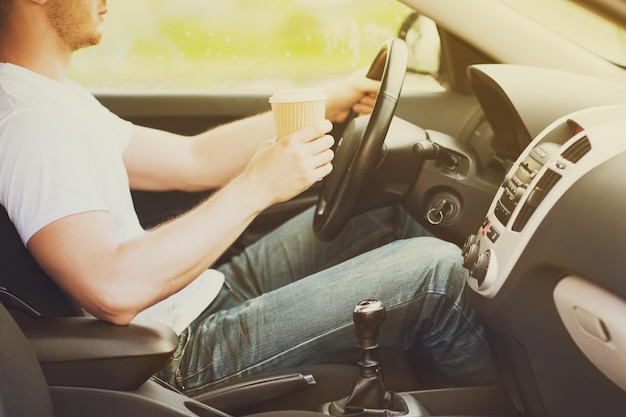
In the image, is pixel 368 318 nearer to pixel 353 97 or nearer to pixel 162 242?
pixel 162 242

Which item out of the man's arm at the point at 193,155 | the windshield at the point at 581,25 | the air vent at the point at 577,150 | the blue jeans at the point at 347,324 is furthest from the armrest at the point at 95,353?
the windshield at the point at 581,25

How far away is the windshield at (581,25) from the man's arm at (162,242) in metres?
0.48

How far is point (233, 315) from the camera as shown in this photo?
1396mm

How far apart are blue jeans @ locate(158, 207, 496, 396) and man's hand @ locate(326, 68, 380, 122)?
0.40 m

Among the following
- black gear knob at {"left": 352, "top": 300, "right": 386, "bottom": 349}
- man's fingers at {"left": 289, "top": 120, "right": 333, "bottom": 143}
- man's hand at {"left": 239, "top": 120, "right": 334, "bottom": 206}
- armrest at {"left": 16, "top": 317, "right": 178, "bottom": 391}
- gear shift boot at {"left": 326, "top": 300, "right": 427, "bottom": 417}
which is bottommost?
gear shift boot at {"left": 326, "top": 300, "right": 427, "bottom": 417}

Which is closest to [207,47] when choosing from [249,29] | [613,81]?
[249,29]

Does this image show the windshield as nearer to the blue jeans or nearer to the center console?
the center console

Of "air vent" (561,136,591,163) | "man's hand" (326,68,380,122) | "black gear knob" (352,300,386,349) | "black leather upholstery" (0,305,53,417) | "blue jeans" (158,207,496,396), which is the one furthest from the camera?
"man's hand" (326,68,380,122)

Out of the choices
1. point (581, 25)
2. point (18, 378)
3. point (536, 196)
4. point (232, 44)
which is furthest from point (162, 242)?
point (232, 44)

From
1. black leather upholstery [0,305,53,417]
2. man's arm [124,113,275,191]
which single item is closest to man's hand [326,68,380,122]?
man's arm [124,113,275,191]

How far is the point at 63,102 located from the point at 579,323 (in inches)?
34.3

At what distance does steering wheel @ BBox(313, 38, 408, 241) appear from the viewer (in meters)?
1.36

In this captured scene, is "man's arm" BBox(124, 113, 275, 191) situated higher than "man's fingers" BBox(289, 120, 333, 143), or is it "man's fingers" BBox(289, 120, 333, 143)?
"man's fingers" BBox(289, 120, 333, 143)

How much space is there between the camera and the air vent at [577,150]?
3.44 feet
